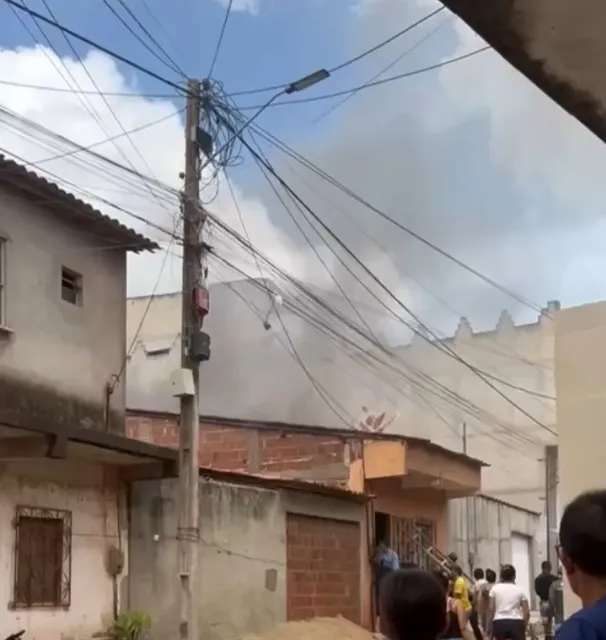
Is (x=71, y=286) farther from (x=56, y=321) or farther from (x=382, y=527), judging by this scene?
(x=382, y=527)

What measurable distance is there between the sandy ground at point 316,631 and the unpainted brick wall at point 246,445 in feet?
13.0

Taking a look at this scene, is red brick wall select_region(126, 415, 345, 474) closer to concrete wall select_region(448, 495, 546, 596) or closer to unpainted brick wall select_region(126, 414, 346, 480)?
unpainted brick wall select_region(126, 414, 346, 480)

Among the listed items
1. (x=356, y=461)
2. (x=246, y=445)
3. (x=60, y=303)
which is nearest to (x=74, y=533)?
(x=60, y=303)

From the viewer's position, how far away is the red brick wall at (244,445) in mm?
18500

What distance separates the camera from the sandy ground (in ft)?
44.8

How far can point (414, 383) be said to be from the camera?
120 ft

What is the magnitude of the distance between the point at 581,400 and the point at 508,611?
2.31 meters

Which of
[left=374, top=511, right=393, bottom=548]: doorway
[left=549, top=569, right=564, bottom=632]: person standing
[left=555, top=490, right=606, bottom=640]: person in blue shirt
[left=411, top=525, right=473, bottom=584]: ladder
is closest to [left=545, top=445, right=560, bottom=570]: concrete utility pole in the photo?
[left=411, top=525, right=473, bottom=584]: ladder

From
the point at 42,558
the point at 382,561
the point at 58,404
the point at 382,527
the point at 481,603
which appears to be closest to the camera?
the point at 42,558

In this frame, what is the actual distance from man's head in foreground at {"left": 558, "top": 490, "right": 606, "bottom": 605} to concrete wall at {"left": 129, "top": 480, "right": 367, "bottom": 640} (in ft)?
37.3

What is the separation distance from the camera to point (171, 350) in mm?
30219

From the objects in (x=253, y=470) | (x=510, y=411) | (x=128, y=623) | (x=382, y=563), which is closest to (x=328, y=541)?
(x=382, y=563)

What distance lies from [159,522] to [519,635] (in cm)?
452

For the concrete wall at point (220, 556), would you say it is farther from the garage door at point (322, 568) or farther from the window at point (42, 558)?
the window at point (42, 558)
